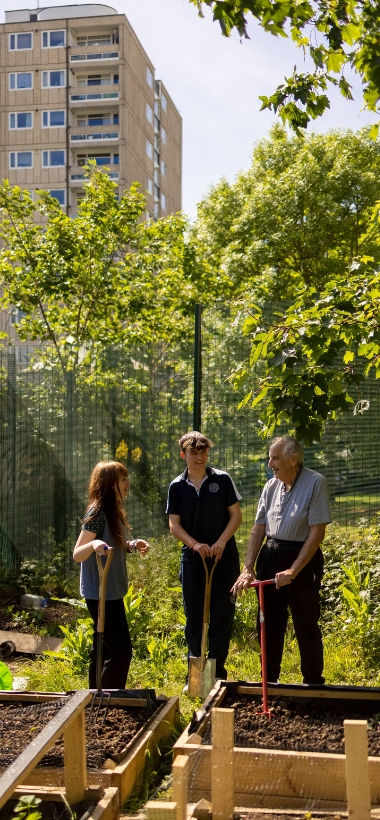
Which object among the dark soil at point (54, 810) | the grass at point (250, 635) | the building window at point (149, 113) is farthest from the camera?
the building window at point (149, 113)

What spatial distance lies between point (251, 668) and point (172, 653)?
0.62 meters

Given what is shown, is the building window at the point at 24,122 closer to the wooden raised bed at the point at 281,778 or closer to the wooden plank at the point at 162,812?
the wooden raised bed at the point at 281,778

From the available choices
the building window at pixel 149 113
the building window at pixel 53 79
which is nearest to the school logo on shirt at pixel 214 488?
the building window at pixel 53 79

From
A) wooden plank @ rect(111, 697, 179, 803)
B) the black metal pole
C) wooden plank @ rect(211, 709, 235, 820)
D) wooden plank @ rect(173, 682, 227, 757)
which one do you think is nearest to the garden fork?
wooden plank @ rect(111, 697, 179, 803)

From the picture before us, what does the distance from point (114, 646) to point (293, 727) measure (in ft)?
3.91

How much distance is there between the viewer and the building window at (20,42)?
53312 mm

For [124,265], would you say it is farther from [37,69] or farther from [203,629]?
[37,69]

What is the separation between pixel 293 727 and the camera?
4.15 m

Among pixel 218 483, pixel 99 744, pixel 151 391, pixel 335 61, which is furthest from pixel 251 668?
pixel 335 61

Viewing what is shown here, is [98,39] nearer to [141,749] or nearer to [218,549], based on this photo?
[218,549]

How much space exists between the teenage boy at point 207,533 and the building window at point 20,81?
52413 millimetres

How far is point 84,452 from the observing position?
27.3ft

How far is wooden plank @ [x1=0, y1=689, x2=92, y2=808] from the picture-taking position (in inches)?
114

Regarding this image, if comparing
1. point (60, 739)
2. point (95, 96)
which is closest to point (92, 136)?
point (95, 96)
